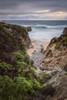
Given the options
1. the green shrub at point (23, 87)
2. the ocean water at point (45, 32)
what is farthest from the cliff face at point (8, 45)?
the ocean water at point (45, 32)

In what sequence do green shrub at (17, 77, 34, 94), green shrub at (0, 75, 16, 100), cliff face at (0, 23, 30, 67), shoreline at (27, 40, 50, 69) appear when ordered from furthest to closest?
shoreline at (27, 40, 50, 69), cliff face at (0, 23, 30, 67), green shrub at (17, 77, 34, 94), green shrub at (0, 75, 16, 100)

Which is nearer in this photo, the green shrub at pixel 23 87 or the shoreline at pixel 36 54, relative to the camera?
the green shrub at pixel 23 87

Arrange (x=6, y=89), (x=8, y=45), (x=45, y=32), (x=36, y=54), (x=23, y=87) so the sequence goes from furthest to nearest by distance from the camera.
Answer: (x=45, y=32), (x=36, y=54), (x=8, y=45), (x=23, y=87), (x=6, y=89)

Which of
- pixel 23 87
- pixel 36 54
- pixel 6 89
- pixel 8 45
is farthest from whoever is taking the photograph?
pixel 36 54

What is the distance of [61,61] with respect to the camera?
27.2 ft

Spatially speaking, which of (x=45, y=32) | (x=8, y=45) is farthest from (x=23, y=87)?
(x=45, y=32)

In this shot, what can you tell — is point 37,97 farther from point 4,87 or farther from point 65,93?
point 4,87

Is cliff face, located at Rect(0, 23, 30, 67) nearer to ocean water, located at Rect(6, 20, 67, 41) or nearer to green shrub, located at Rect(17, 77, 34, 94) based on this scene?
green shrub, located at Rect(17, 77, 34, 94)

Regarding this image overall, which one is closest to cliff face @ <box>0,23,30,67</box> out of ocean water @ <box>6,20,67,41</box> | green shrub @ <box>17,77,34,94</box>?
green shrub @ <box>17,77,34,94</box>

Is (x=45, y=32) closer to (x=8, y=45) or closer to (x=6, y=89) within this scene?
(x=8, y=45)

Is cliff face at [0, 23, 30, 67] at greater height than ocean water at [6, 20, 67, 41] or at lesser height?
lesser

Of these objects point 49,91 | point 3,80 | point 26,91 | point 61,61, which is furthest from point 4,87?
point 61,61

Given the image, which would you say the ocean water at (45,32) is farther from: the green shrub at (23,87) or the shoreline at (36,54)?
the green shrub at (23,87)

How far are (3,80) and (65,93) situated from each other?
112 inches
